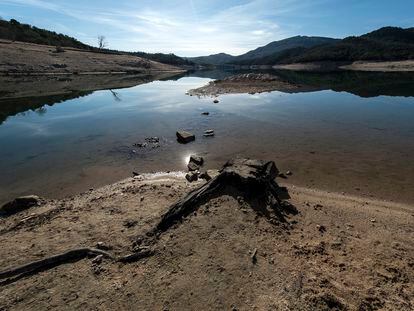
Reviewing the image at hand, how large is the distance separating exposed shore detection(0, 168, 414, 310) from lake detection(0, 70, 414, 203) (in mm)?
3147

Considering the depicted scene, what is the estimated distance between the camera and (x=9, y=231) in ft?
27.7

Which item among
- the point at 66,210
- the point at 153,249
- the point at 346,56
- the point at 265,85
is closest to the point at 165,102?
the point at 265,85

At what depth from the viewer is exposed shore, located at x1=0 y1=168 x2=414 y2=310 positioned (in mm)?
5691

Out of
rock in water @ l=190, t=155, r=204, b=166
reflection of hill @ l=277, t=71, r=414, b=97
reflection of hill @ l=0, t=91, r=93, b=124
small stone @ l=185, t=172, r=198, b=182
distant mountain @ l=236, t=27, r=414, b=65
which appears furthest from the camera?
distant mountain @ l=236, t=27, r=414, b=65

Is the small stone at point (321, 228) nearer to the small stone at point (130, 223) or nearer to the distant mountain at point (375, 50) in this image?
the small stone at point (130, 223)

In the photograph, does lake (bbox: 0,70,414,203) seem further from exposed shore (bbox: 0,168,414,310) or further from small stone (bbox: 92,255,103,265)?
small stone (bbox: 92,255,103,265)

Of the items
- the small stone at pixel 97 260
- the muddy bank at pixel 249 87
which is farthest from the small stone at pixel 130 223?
the muddy bank at pixel 249 87

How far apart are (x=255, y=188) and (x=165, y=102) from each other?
2764 centimetres

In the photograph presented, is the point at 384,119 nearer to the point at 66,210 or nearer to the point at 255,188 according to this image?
the point at 255,188

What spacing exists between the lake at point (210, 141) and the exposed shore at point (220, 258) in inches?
124

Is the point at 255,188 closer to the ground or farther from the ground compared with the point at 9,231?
farther from the ground

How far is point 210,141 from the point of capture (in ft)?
60.4

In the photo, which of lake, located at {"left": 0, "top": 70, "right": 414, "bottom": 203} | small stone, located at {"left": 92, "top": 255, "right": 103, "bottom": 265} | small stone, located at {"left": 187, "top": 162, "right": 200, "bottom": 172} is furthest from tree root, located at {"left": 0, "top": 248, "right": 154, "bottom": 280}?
small stone, located at {"left": 187, "top": 162, "right": 200, "bottom": 172}

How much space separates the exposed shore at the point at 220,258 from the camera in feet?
18.7
